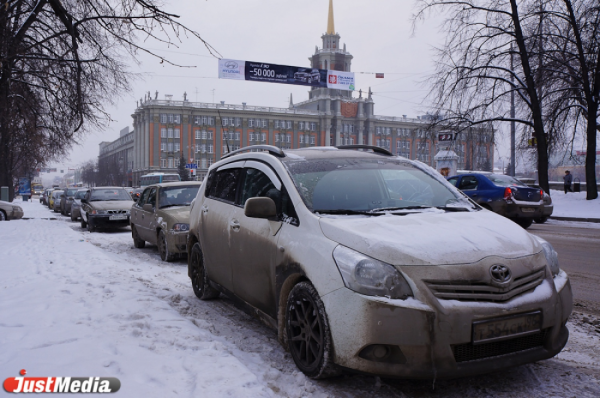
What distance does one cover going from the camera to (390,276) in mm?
2947

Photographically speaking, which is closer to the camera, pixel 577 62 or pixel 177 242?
pixel 177 242

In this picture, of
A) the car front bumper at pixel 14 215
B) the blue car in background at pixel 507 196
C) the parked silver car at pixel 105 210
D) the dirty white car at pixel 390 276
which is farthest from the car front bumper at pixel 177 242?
the car front bumper at pixel 14 215

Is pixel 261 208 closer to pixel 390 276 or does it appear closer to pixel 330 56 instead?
pixel 390 276

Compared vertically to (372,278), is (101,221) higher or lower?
lower

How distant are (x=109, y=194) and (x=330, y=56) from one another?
11149 cm

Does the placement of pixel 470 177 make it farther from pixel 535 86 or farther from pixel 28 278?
pixel 28 278

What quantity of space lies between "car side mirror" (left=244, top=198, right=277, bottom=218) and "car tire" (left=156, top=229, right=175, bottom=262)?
5.87 m

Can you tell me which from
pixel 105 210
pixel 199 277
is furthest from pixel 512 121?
pixel 199 277

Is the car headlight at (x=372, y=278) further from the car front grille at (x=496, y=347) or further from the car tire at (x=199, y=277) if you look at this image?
the car tire at (x=199, y=277)

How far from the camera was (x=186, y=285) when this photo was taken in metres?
6.88

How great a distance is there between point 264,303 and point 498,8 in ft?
73.4

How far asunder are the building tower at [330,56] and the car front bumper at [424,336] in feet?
391

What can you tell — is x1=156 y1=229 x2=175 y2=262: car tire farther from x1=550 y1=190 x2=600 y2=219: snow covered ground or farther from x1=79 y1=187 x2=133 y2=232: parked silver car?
x1=550 y1=190 x2=600 y2=219: snow covered ground

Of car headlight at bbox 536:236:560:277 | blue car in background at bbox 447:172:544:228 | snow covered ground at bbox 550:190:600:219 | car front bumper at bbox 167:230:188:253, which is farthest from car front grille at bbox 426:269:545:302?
snow covered ground at bbox 550:190:600:219
